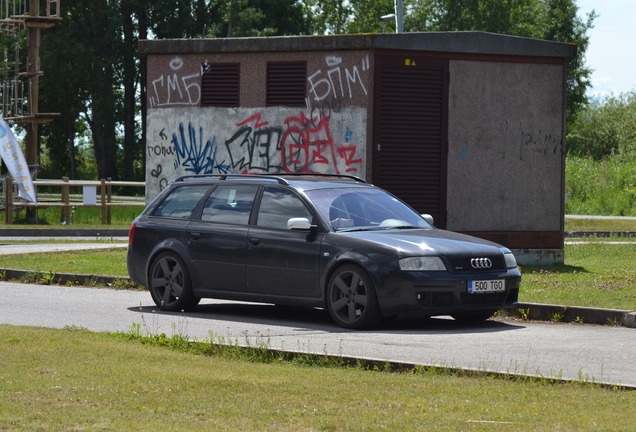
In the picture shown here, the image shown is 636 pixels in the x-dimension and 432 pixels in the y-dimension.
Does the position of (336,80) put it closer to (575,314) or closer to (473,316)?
(473,316)

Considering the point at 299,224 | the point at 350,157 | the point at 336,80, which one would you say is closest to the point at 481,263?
the point at 299,224

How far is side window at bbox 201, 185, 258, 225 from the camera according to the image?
1375cm

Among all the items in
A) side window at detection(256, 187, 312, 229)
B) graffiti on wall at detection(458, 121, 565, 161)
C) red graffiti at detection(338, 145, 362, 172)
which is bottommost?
side window at detection(256, 187, 312, 229)

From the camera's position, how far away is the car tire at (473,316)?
12883 mm

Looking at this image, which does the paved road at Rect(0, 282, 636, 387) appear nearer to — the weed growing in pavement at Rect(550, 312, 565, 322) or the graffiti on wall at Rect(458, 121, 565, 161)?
the weed growing in pavement at Rect(550, 312, 565, 322)

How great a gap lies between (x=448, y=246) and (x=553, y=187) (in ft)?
28.4

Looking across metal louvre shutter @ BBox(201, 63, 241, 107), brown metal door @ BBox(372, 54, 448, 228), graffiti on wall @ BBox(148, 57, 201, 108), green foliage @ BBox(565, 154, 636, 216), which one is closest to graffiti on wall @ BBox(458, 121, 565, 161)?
brown metal door @ BBox(372, 54, 448, 228)

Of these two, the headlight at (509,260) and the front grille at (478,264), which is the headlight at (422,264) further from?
the headlight at (509,260)

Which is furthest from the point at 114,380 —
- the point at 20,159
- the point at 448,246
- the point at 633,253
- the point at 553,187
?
the point at 20,159

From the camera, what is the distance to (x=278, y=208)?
1345cm

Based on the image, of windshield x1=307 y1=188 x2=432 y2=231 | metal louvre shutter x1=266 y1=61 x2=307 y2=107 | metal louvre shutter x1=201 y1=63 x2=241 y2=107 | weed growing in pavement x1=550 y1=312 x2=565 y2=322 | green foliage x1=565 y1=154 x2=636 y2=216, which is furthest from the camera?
green foliage x1=565 y1=154 x2=636 y2=216

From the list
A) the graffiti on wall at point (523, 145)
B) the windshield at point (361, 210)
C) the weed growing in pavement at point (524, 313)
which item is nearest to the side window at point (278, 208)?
the windshield at point (361, 210)

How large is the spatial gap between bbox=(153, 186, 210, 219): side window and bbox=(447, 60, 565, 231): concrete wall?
6.32 metres

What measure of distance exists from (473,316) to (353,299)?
5.00 ft
